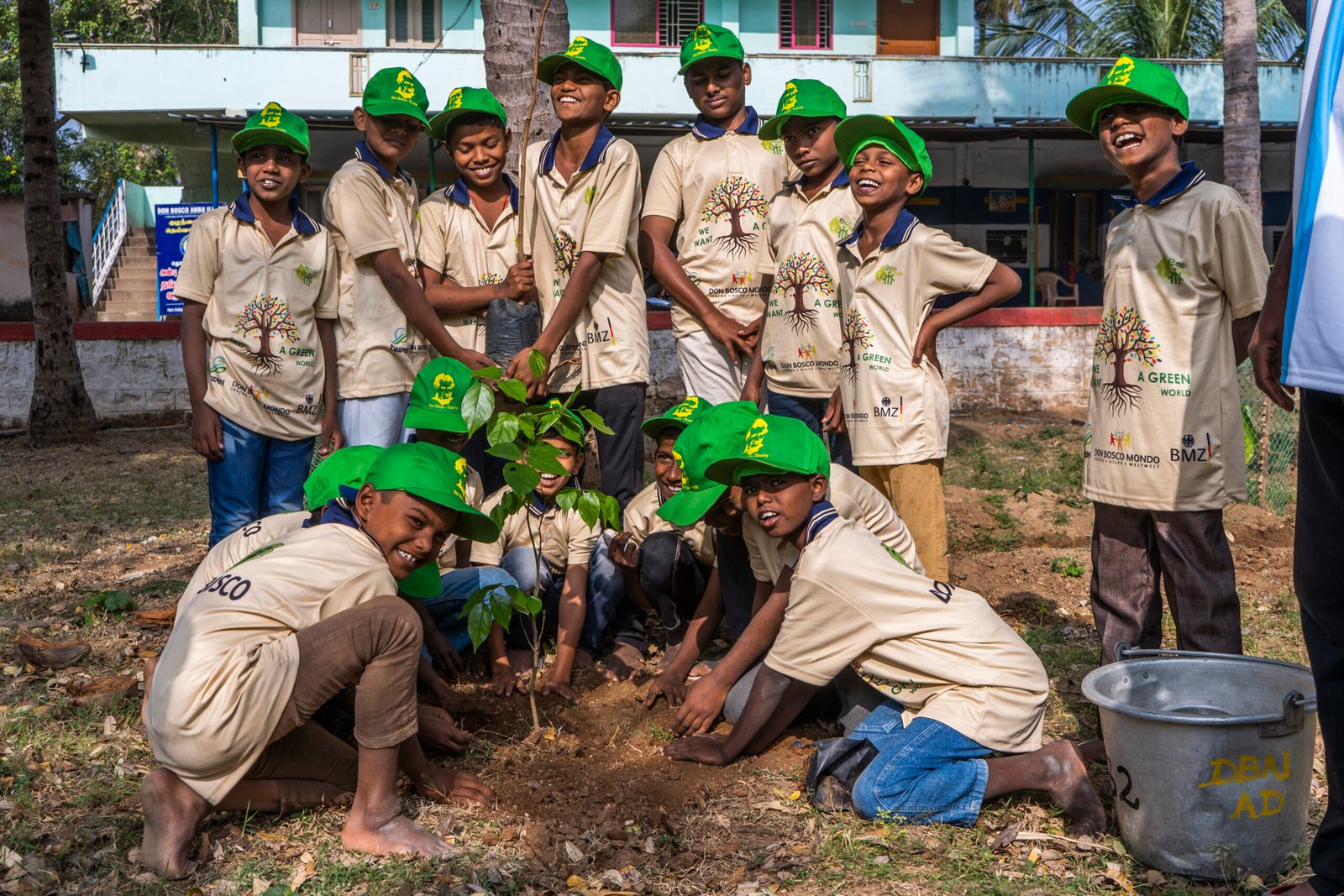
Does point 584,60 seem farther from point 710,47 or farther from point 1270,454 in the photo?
point 1270,454

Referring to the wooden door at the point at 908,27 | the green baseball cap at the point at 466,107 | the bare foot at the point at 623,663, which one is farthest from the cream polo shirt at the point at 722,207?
the wooden door at the point at 908,27

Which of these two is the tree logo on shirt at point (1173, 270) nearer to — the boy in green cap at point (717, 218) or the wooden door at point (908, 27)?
the boy in green cap at point (717, 218)

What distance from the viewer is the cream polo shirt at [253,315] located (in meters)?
4.38

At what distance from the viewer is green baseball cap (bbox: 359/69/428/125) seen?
440 cm

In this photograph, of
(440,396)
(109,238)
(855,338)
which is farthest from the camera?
(109,238)

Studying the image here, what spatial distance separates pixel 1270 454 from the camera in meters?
7.21

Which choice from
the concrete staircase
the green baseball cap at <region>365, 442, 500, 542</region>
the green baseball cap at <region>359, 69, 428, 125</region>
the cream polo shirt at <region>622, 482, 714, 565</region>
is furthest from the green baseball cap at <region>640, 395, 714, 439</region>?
the concrete staircase

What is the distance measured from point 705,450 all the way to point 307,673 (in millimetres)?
1239

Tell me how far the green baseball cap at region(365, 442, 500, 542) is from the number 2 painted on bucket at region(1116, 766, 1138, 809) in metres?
1.72

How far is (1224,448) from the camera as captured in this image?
3338 mm

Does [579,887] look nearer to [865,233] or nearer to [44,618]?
[865,233]

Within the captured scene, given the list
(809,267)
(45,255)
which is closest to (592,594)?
(809,267)

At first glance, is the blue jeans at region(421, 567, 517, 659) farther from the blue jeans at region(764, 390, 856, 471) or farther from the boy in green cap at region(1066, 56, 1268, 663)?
the boy in green cap at region(1066, 56, 1268, 663)

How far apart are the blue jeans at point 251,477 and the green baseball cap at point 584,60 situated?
5.46 feet
